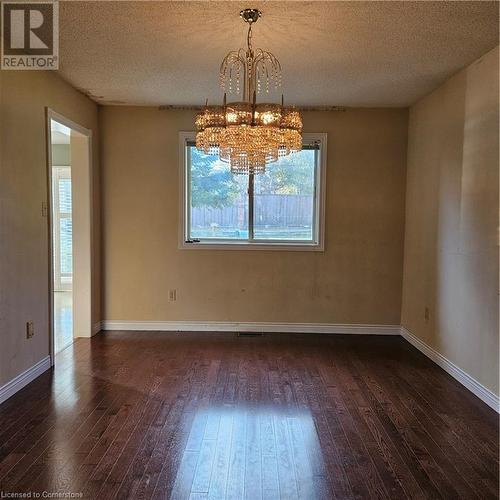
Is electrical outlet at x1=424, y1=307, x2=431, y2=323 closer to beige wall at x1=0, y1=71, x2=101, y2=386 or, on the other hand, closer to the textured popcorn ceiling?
the textured popcorn ceiling

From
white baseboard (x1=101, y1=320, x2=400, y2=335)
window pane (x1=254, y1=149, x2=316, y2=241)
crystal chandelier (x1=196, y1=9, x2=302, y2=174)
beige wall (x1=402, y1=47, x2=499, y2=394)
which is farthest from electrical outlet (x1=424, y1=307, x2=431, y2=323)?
crystal chandelier (x1=196, y1=9, x2=302, y2=174)

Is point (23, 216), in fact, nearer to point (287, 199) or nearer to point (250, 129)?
point (250, 129)

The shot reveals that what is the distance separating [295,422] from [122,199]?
10.3ft

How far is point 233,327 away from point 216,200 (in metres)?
1.47

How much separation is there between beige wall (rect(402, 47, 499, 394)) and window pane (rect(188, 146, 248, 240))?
1.86 metres

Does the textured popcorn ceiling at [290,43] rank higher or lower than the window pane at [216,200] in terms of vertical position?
higher

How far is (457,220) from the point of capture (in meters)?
3.40

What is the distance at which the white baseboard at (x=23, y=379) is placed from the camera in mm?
2844

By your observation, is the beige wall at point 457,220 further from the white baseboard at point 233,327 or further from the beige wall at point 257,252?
the white baseboard at point 233,327

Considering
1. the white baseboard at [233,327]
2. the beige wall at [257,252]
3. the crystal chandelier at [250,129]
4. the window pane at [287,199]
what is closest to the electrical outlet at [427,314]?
the beige wall at [257,252]

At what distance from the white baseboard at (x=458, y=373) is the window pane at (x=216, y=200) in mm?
2131

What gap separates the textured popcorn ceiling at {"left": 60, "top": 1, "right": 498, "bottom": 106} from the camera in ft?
7.89

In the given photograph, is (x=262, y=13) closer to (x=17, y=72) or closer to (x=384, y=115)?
(x=17, y=72)

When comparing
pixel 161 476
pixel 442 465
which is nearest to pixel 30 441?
pixel 161 476
